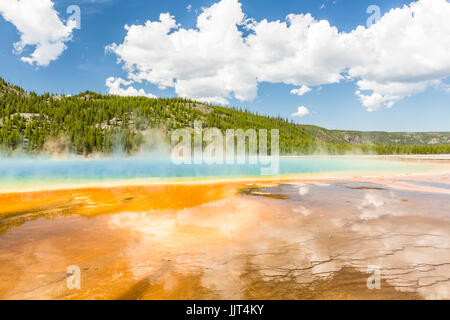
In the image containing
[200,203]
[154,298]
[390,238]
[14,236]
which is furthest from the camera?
[200,203]

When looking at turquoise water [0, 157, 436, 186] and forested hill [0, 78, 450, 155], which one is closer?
turquoise water [0, 157, 436, 186]

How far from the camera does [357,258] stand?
639 cm

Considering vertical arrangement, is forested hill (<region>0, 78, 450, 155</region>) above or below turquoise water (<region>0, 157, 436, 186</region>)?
above

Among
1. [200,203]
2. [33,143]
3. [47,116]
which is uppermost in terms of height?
[47,116]

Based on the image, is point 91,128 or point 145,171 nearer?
point 145,171

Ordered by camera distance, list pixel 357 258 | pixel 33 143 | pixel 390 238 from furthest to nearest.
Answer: pixel 33 143, pixel 390 238, pixel 357 258

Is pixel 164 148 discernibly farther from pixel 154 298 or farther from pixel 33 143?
pixel 154 298

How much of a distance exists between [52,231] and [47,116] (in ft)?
594

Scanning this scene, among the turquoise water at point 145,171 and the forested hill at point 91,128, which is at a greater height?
the forested hill at point 91,128

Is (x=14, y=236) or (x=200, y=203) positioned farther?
(x=200, y=203)

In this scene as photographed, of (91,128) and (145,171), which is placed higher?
(91,128)

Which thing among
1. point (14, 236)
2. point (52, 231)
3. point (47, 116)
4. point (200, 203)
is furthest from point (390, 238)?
point (47, 116)

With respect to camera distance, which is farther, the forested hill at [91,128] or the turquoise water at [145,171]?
the forested hill at [91,128]

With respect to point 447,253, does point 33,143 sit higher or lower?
higher
